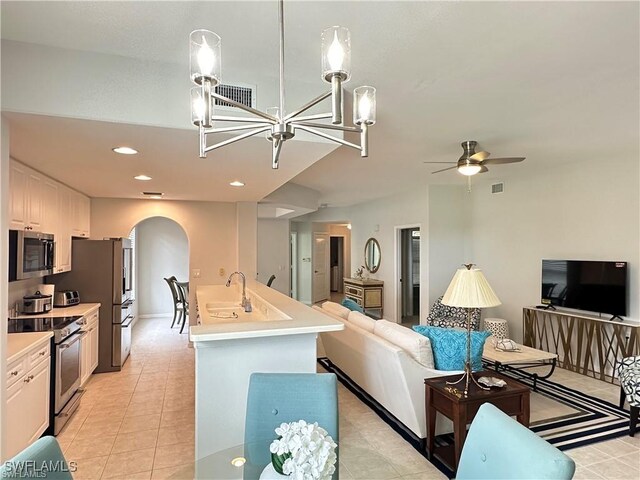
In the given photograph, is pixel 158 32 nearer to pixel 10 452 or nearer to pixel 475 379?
pixel 10 452

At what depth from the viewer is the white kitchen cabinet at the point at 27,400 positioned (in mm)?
2365

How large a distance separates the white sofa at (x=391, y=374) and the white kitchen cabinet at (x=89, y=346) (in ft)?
9.03

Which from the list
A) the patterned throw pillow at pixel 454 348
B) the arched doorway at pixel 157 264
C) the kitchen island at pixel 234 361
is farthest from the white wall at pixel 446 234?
the arched doorway at pixel 157 264

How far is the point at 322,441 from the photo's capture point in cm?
121

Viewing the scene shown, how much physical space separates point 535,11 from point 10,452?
3.86 metres

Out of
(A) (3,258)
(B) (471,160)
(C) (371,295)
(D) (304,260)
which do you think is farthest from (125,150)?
(D) (304,260)

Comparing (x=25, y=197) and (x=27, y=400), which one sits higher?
(x=25, y=197)

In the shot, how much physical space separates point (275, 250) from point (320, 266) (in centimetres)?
218

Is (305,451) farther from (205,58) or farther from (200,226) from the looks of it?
(200,226)

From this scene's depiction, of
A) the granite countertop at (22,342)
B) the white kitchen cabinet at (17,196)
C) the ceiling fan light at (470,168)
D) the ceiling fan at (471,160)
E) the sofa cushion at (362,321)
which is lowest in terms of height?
the sofa cushion at (362,321)

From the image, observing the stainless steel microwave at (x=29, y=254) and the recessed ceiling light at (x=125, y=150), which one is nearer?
the recessed ceiling light at (x=125, y=150)

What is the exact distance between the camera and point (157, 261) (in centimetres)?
823

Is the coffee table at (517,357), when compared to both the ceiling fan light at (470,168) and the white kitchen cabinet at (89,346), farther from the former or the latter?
the white kitchen cabinet at (89,346)

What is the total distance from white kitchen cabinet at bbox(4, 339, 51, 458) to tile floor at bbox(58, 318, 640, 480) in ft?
1.06
